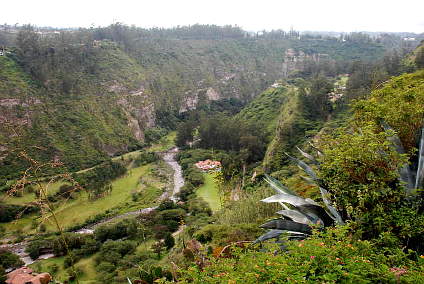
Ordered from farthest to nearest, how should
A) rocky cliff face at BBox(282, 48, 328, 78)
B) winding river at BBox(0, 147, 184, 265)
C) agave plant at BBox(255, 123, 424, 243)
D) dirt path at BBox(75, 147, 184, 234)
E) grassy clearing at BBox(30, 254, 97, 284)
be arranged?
rocky cliff face at BBox(282, 48, 328, 78) → dirt path at BBox(75, 147, 184, 234) → winding river at BBox(0, 147, 184, 265) → grassy clearing at BBox(30, 254, 97, 284) → agave plant at BBox(255, 123, 424, 243)

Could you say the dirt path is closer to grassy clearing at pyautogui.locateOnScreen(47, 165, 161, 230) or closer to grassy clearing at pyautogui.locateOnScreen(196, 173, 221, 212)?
grassy clearing at pyautogui.locateOnScreen(47, 165, 161, 230)

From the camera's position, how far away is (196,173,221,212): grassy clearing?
2629 centimetres

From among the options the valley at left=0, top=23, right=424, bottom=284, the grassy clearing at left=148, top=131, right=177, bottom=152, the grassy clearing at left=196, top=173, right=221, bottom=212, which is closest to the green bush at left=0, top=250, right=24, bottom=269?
the valley at left=0, top=23, right=424, bottom=284

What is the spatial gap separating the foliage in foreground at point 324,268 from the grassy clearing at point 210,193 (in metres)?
22.1

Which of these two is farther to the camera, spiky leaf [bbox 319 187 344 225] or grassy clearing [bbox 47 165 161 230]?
grassy clearing [bbox 47 165 161 230]

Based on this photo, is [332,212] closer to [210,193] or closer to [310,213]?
[310,213]

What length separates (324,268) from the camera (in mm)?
2928

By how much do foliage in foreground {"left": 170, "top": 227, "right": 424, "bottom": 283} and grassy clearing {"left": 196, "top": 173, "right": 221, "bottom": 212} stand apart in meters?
22.1

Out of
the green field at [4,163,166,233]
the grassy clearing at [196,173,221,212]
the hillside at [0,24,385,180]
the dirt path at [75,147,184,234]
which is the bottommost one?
the dirt path at [75,147,184,234]

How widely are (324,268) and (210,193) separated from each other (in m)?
27.4

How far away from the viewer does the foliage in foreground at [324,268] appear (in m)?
2.76

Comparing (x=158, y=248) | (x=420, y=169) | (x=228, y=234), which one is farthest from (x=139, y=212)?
(x=420, y=169)

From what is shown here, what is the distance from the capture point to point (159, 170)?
38.0 metres

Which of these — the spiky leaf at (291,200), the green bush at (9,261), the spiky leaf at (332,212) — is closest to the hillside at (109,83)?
the green bush at (9,261)
